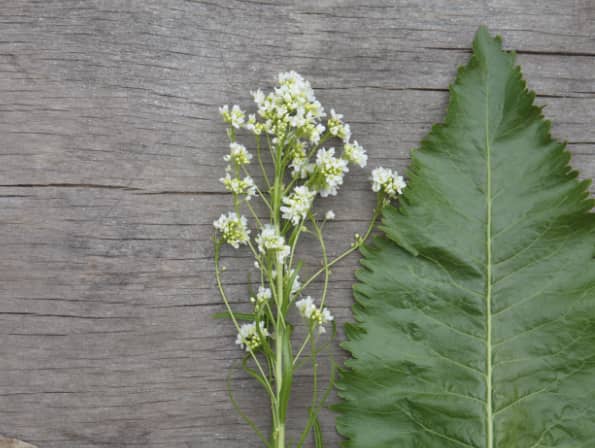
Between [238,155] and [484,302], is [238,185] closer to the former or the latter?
[238,155]

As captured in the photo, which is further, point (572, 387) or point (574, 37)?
point (574, 37)

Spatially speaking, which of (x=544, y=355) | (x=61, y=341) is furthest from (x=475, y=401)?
(x=61, y=341)

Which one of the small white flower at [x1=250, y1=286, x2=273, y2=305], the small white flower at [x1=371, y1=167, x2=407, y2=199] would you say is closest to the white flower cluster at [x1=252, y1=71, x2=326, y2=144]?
the small white flower at [x1=371, y1=167, x2=407, y2=199]

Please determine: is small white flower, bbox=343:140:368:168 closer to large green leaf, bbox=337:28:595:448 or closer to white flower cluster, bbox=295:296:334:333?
large green leaf, bbox=337:28:595:448

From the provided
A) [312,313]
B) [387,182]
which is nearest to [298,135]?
[387,182]

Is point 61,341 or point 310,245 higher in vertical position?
point 310,245

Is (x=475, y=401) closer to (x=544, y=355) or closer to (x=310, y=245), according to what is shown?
(x=544, y=355)

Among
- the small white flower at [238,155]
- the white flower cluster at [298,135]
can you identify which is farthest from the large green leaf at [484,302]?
the small white flower at [238,155]
